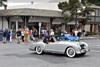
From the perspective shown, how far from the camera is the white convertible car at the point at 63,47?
54.6ft

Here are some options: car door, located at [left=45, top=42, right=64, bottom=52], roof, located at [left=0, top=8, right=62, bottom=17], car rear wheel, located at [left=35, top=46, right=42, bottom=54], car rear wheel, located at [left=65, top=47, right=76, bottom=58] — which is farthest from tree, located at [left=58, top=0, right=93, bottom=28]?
car rear wheel, located at [left=65, top=47, right=76, bottom=58]

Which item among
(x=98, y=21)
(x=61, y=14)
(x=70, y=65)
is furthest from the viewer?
(x=98, y=21)

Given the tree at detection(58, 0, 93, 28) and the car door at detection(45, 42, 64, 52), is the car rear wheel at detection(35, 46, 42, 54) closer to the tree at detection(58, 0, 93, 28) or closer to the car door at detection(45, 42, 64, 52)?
the car door at detection(45, 42, 64, 52)

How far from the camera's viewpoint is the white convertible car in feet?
54.6

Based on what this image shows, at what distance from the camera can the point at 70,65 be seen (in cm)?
1385

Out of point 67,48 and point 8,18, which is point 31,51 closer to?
point 67,48

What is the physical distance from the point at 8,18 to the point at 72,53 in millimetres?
26096

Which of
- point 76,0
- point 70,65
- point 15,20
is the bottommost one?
point 70,65

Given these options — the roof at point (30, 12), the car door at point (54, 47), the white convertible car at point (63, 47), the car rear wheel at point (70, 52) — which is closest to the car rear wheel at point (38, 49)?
the white convertible car at point (63, 47)

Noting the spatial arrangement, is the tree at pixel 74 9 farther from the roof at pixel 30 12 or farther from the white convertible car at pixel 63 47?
the white convertible car at pixel 63 47

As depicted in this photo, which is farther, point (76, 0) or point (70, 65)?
point (76, 0)

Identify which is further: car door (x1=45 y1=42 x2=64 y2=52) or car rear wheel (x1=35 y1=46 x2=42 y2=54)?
car rear wheel (x1=35 y1=46 x2=42 y2=54)

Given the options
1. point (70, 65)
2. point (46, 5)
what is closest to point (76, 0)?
point (46, 5)

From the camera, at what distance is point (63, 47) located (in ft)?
55.7
